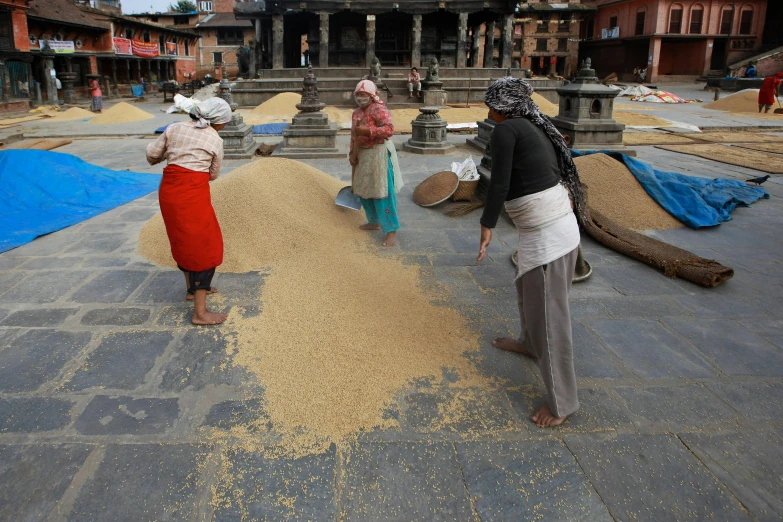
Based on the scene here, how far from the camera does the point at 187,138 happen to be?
318 cm

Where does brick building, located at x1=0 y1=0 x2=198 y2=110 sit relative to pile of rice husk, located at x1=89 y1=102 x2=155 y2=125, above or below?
above

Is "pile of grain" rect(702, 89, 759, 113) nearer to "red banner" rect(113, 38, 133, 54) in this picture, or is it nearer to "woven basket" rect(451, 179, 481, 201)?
"woven basket" rect(451, 179, 481, 201)

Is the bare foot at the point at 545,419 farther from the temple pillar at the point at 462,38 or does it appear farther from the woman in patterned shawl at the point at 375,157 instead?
the temple pillar at the point at 462,38

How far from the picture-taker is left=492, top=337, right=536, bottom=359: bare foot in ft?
9.91

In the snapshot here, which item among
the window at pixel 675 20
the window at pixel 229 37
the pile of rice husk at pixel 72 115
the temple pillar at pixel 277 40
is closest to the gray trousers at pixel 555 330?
the pile of rice husk at pixel 72 115

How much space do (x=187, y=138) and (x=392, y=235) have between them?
2192 millimetres

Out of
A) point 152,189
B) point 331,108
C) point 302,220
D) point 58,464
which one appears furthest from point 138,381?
point 331,108

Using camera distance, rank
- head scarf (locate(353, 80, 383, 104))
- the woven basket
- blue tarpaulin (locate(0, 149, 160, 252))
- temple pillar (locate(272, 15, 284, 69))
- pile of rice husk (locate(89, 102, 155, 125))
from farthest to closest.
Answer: temple pillar (locate(272, 15, 284, 69)) → pile of rice husk (locate(89, 102, 155, 125)) → the woven basket → blue tarpaulin (locate(0, 149, 160, 252)) → head scarf (locate(353, 80, 383, 104))

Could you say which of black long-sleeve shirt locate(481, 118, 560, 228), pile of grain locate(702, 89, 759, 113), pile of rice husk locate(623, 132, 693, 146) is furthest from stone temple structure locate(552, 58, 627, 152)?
pile of grain locate(702, 89, 759, 113)

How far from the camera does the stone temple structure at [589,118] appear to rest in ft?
28.0

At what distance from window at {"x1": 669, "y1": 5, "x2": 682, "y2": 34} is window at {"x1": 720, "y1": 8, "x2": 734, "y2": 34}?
252cm

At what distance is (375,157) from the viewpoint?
4.73m

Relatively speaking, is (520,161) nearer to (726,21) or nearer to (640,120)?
(640,120)

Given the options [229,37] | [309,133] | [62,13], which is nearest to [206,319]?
[309,133]
